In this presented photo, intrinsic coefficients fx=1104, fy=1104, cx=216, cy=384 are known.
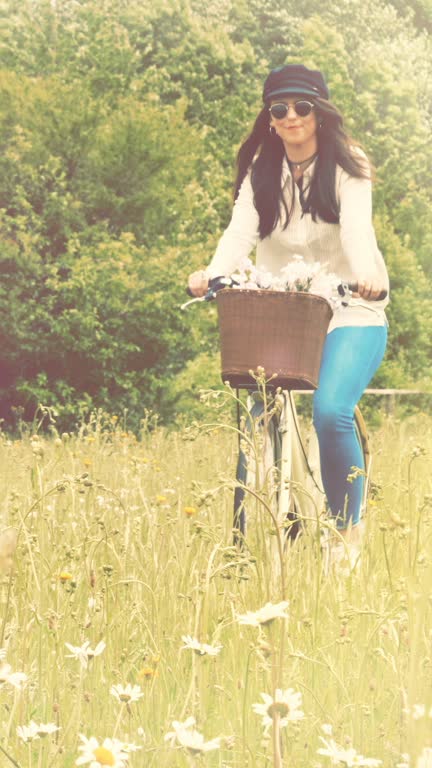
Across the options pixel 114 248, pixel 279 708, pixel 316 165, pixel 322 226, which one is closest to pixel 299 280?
pixel 322 226

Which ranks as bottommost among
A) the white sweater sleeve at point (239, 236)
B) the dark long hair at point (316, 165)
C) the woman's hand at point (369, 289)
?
the woman's hand at point (369, 289)

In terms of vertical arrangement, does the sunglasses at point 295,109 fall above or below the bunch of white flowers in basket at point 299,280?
above

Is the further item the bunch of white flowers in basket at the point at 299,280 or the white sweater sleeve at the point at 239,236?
the white sweater sleeve at the point at 239,236

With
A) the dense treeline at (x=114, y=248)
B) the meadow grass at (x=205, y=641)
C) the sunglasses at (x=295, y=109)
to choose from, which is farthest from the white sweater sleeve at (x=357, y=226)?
the dense treeline at (x=114, y=248)

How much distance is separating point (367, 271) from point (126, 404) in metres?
7.45

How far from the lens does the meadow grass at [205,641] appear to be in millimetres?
1900

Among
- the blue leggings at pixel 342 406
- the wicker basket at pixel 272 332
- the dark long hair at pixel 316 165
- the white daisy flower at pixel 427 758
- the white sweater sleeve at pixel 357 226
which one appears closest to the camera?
the white daisy flower at pixel 427 758

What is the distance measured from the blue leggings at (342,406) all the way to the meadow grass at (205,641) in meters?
0.25

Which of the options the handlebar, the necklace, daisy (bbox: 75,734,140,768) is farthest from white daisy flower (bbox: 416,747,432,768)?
the necklace

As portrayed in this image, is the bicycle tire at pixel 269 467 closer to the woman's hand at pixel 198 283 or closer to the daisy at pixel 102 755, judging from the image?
the woman's hand at pixel 198 283

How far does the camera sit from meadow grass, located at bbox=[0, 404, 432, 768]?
1.90m

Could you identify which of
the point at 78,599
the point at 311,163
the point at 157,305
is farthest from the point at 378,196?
the point at 78,599

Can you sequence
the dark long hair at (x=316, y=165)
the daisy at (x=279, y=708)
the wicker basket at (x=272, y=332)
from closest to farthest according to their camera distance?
the daisy at (x=279, y=708) → the wicker basket at (x=272, y=332) → the dark long hair at (x=316, y=165)

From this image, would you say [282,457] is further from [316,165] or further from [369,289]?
[316,165]
